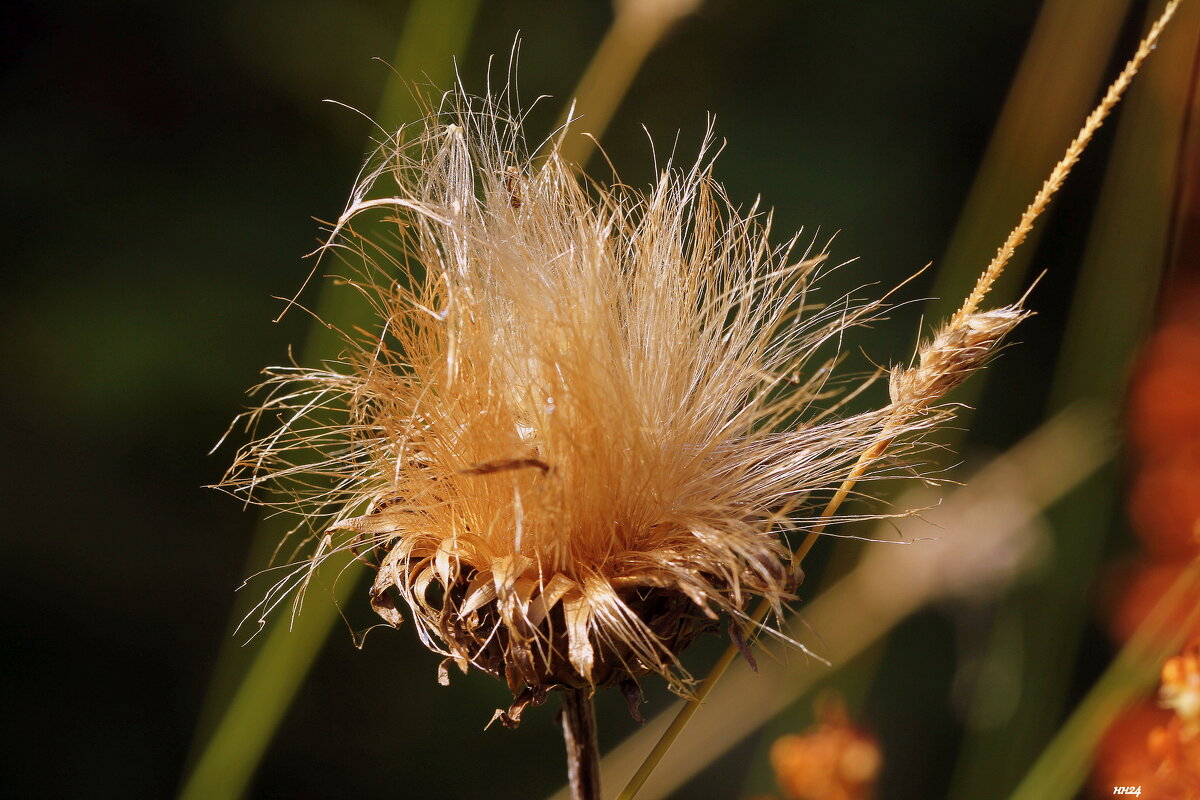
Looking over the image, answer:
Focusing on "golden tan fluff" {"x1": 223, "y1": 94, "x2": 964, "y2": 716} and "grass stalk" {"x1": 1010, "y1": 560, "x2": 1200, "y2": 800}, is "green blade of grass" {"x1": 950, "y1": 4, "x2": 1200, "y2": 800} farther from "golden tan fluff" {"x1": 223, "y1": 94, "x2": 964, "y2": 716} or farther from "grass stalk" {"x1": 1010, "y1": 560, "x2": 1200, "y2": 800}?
"golden tan fluff" {"x1": 223, "y1": 94, "x2": 964, "y2": 716}

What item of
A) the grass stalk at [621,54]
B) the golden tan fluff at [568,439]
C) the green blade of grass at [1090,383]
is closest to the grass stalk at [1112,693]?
the green blade of grass at [1090,383]

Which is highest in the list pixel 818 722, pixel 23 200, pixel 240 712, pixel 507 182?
pixel 507 182

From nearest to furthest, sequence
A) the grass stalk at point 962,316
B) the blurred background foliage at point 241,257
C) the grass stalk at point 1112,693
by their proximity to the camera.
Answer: the grass stalk at point 962,316 < the grass stalk at point 1112,693 < the blurred background foliage at point 241,257

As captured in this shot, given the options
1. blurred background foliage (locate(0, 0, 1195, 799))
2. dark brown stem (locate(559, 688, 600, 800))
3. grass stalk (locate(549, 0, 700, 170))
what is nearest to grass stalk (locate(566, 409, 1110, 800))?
blurred background foliage (locate(0, 0, 1195, 799))

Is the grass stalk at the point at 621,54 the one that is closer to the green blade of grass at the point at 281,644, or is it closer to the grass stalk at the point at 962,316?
the green blade of grass at the point at 281,644

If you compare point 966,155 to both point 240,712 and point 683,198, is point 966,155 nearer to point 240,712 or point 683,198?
point 683,198

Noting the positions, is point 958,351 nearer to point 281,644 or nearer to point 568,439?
point 568,439

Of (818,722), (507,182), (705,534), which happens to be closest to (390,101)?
(507,182)
